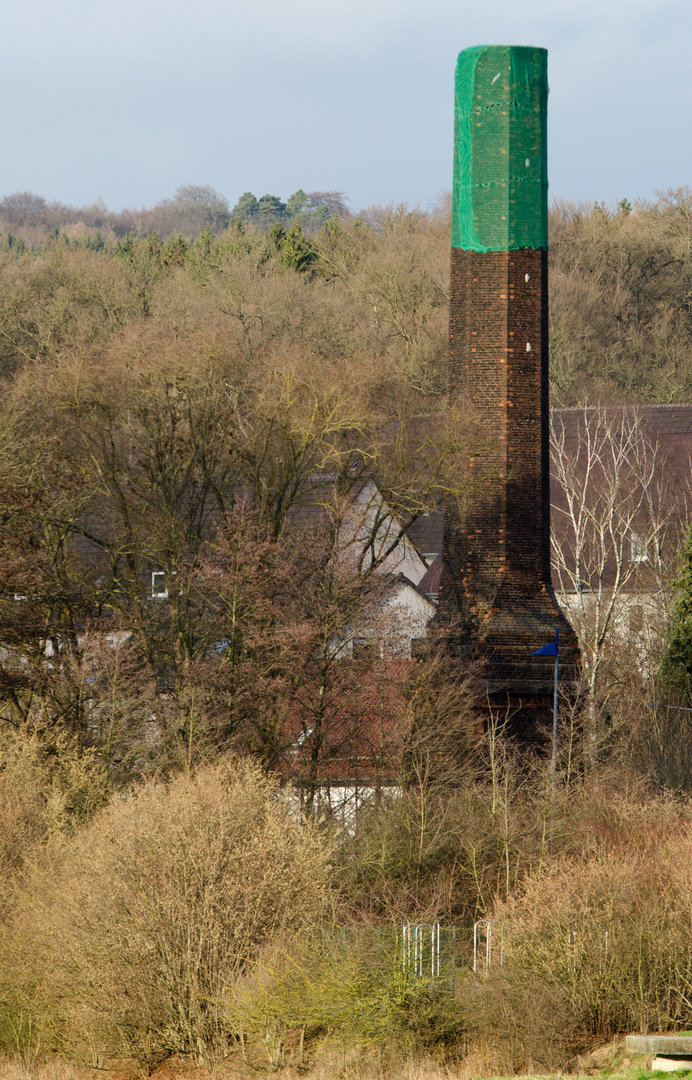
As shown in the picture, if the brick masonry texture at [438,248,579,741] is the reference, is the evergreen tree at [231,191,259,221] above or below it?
above

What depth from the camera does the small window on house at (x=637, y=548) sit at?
116 feet

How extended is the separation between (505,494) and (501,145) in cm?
542

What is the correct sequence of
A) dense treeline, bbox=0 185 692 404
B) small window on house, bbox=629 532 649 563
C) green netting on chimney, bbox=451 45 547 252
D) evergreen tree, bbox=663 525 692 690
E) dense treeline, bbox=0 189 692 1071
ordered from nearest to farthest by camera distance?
dense treeline, bbox=0 189 692 1071
green netting on chimney, bbox=451 45 547 252
evergreen tree, bbox=663 525 692 690
small window on house, bbox=629 532 649 563
dense treeline, bbox=0 185 692 404

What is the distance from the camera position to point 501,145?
2256 centimetres

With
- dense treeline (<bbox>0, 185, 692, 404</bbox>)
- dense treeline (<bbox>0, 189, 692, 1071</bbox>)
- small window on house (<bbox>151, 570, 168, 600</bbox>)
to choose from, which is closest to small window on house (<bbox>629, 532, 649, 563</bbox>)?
dense treeline (<bbox>0, 189, 692, 1071</bbox>)

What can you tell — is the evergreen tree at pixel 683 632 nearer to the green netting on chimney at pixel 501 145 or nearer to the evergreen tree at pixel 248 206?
the green netting on chimney at pixel 501 145

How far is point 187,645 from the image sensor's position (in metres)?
25.4

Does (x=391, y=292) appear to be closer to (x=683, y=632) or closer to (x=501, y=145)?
(x=683, y=632)

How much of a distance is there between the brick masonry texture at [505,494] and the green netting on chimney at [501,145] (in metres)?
0.41

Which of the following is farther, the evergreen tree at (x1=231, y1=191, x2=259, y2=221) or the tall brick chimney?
the evergreen tree at (x1=231, y1=191, x2=259, y2=221)

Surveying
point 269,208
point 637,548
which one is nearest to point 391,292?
point 637,548

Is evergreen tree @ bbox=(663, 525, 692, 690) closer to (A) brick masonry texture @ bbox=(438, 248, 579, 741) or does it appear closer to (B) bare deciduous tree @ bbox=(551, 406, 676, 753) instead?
(B) bare deciduous tree @ bbox=(551, 406, 676, 753)

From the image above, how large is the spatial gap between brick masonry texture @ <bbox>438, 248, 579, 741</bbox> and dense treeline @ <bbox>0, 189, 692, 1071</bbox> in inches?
21.5

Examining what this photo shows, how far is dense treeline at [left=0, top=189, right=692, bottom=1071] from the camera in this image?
14750 millimetres
